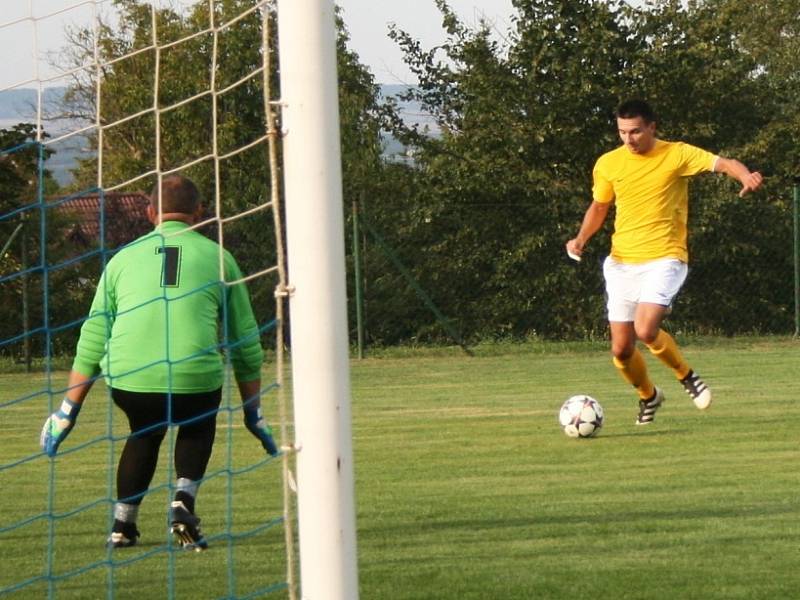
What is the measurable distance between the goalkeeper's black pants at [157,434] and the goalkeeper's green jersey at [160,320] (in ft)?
0.20

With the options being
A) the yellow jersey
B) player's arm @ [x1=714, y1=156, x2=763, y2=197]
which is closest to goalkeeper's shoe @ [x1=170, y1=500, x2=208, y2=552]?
player's arm @ [x1=714, y1=156, x2=763, y2=197]

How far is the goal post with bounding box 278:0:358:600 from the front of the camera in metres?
4.44

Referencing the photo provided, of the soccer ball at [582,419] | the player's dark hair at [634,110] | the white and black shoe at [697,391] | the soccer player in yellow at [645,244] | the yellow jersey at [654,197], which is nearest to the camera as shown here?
the soccer ball at [582,419]

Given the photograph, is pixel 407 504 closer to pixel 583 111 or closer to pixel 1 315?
pixel 1 315

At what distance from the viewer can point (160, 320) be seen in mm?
6648

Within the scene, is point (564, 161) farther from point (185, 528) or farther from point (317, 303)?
point (317, 303)

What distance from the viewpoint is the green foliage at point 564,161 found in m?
21.1

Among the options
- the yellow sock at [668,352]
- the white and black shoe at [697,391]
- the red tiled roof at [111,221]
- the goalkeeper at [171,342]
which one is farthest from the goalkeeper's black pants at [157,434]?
the red tiled roof at [111,221]

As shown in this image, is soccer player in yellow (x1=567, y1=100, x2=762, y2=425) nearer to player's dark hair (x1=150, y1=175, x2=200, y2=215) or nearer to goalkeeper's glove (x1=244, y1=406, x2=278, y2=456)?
goalkeeper's glove (x1=244, y1=406, x2=278, y2=456)

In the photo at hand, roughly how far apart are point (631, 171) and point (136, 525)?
4973 mm

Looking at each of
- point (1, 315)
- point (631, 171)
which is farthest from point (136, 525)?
point (1, 315)

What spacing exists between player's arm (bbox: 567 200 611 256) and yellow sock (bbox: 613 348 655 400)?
0.75 m

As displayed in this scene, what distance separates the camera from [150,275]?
6637 mm

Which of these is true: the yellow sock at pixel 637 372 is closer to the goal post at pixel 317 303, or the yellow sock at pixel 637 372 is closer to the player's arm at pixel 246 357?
the player's arm at pixel 246 357
